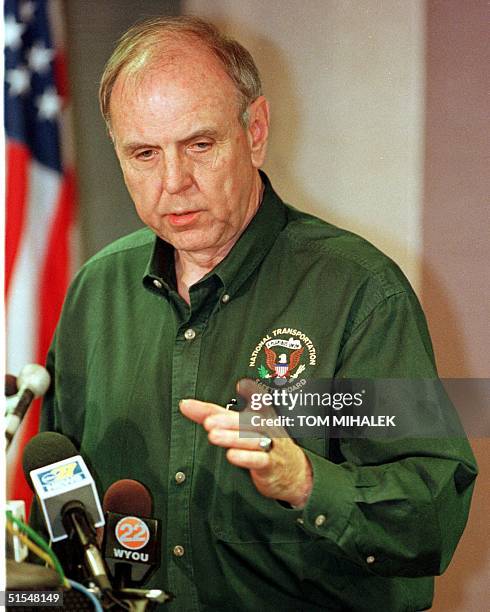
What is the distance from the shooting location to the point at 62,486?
1683 millimetres

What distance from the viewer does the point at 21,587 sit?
4.89 ft

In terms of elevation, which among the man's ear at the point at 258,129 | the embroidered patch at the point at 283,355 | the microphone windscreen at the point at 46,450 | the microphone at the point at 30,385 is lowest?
the microphone windscreen at the point at 46,450

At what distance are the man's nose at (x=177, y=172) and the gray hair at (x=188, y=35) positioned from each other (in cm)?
14

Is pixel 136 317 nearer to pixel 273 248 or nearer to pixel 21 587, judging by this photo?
pixel 273 248

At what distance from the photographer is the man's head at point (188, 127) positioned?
1.76m

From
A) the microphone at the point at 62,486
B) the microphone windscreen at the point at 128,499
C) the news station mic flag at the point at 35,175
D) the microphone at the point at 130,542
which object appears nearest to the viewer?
the microphone at the point at 62,486

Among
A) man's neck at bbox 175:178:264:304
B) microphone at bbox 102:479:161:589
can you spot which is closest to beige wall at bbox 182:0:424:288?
man's neck at bbox 175:178:264:304

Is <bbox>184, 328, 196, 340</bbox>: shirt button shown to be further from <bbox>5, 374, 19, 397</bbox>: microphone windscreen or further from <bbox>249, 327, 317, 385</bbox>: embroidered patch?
<bbox>5, 374, 19, 397</bbox>: microphone windscreen

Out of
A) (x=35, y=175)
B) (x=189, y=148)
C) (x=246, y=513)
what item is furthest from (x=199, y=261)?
(x=246, y=513)

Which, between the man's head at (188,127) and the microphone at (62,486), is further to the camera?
the man's head at (188,127)

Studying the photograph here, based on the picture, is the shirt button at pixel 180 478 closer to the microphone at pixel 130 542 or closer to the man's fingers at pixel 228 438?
the microphone at pixel 130 542

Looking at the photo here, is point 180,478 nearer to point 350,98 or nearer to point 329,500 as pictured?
point 329,500

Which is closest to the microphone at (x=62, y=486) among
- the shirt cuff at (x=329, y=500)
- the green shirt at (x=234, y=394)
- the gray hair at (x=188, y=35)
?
the green shirt at (x=234, y=394)

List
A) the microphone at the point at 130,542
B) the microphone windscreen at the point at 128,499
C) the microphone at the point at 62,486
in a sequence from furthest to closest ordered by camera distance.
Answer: the microphone windscreen at the point at 128,499, the microphone at the point at 130,542, the microphone at the point at 62,486
